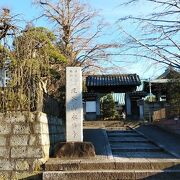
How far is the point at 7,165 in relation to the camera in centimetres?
825

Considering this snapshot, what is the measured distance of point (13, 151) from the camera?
8297 mm

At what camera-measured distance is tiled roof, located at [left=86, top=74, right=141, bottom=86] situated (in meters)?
28.3

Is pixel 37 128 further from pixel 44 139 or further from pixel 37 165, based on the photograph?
pixel 37 165

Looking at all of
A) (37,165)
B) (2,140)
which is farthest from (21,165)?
(2,140)

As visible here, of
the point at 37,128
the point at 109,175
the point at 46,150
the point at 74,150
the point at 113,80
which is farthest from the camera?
the point at 113,80

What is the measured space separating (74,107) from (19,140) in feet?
6.20

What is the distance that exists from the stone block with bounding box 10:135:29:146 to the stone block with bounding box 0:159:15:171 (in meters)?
0.40

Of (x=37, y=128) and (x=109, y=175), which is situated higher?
(x=37, y=128)

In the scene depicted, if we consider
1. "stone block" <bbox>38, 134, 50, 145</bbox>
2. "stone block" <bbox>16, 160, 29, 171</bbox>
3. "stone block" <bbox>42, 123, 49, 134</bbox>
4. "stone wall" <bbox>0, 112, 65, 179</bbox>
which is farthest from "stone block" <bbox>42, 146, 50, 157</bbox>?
"stone block" <bbox>16, 160, 29, 171</bbox>

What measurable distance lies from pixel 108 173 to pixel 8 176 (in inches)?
88.6

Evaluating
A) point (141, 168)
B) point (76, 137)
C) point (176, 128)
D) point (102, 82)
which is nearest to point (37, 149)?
point (76, 137)

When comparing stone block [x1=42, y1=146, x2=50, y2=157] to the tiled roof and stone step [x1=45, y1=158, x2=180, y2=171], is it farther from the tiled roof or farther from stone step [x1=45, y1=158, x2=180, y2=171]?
the tiled roof

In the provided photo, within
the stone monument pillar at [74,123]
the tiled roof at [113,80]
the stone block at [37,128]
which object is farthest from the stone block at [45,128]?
the tiled roof at [113,80]

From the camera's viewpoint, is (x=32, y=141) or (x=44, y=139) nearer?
(x=32, y=141)
